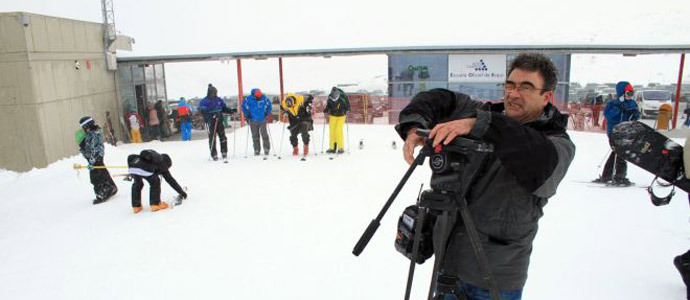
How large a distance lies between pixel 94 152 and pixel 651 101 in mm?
21338

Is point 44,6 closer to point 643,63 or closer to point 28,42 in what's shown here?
point 28,42

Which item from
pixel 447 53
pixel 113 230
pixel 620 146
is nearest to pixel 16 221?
pixel 113 230

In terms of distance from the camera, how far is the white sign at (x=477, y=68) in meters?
15.0

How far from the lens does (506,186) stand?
1804 millimetres

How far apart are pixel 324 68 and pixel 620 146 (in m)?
50.0

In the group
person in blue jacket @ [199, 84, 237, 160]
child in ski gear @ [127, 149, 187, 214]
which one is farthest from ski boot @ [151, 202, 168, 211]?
person in blue jacket @ [199, 84, 237, 160]

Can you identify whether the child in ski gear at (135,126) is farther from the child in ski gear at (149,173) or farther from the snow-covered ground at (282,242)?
the child in ski gear at (149,173)

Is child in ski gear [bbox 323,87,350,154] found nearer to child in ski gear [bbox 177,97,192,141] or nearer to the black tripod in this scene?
child in ski gear [bbox 177,97,192,141]

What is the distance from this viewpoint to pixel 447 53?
49.1 ft

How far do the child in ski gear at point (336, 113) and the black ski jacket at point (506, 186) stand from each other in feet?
27.5

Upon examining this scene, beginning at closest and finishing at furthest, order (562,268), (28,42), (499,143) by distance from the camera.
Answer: (499,143) < (562,268) < (28,42)

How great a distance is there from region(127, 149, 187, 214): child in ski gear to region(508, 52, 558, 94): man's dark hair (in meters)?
6.07

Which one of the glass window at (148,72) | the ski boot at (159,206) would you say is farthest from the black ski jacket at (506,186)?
the glass window at (148,72)

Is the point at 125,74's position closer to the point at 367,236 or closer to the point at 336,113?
the point at 336,113
